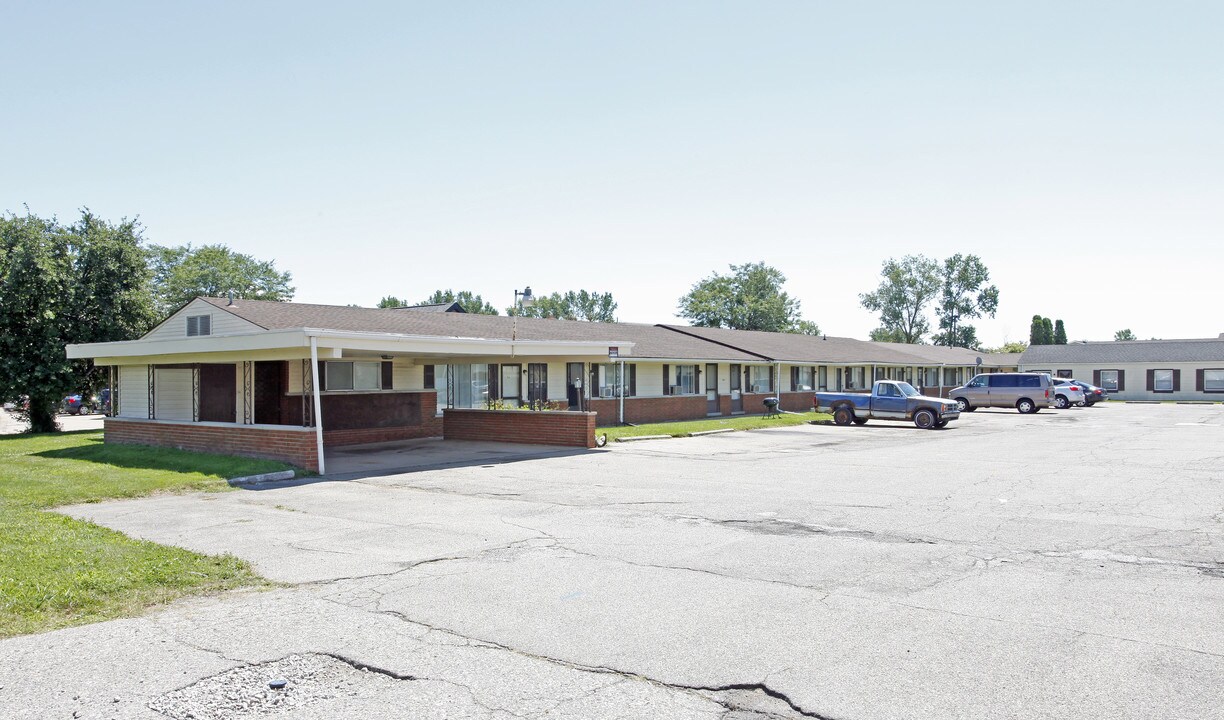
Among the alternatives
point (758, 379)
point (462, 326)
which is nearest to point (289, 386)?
point (462, 326)

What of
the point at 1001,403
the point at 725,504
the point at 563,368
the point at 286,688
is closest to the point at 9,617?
the point at 286,688

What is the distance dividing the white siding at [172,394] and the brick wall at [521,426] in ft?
21.9

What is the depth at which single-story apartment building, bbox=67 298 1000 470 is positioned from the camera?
17.7 meters

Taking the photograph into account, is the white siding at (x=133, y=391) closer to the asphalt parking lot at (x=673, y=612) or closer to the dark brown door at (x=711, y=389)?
the asphalt parking lot at (x=673, y=612)

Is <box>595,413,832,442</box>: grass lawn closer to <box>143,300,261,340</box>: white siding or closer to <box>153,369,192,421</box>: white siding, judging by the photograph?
<box>143,300,261,340</box>: white siding

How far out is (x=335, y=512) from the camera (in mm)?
11828

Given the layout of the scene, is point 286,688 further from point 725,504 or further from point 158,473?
point 158,473

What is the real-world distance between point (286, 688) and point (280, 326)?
16.5 m

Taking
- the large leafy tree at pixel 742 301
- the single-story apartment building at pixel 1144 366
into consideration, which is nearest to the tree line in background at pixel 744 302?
the large leafy tree at pixel 742 301

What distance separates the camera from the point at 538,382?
2855 centimetres

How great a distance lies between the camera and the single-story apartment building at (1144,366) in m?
58.2

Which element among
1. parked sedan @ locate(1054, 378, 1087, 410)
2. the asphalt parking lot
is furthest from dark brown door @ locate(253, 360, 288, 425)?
parked sedan @ locate(1054, 378, 1087, 410)

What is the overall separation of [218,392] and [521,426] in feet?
25.0

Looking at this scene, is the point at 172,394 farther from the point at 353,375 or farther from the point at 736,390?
the point at 736,390
